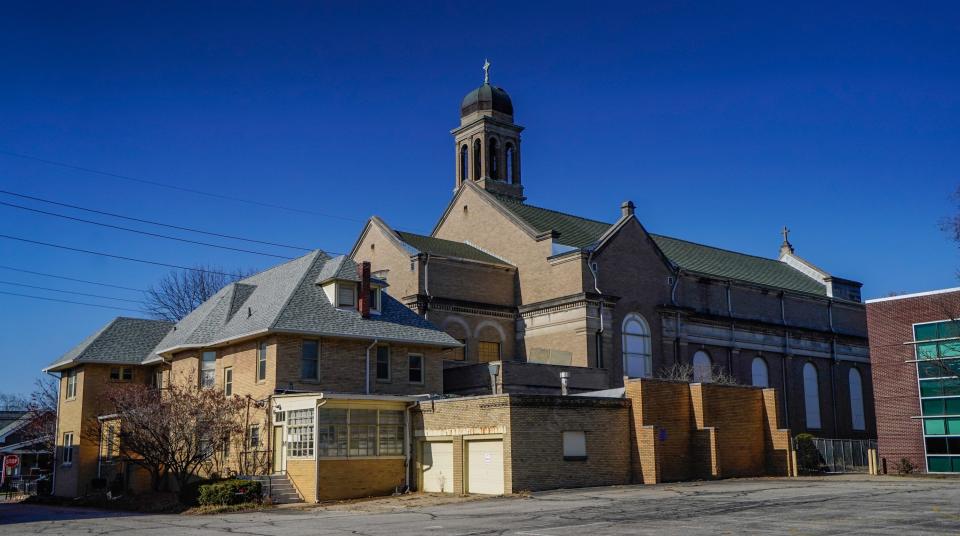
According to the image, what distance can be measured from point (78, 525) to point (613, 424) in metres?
18.9

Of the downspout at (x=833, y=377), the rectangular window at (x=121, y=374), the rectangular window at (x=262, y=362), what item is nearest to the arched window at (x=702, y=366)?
the downspout at (x=833, y=377)

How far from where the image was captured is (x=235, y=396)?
3788 cm

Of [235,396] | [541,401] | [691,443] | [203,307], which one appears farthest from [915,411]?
[203,307]

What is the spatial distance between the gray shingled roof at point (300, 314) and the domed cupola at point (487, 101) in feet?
76.8

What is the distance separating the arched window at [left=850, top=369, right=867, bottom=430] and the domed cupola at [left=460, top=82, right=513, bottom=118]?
31158 mm

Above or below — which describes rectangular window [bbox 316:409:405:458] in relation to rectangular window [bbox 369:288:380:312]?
below

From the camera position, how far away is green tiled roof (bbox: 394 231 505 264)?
167 ft

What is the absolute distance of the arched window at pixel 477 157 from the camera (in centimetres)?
6245

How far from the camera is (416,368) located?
1598 inches

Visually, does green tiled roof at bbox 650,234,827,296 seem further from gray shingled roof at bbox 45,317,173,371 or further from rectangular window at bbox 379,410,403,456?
gray shingled roof at bbox 45,317,173,371

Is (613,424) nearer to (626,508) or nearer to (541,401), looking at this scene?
(541,401)

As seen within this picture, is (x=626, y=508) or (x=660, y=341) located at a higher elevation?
(x=660, y=341)

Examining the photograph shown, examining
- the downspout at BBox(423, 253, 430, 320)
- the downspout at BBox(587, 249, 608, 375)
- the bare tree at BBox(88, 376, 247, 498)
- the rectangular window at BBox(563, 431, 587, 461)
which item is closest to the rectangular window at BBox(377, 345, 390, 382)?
the bare tree at BBox(88, 376, 247, 498)

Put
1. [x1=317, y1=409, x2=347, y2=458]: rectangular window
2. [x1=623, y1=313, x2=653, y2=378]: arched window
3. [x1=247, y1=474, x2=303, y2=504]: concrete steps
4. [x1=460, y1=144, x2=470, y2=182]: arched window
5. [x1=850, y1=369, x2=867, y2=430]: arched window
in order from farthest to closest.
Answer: [x1=850, y1=369, x2=867, y2=430]: arched window, [x1=460, y1=144, x2=470, y2=182]: arched window, [x1=623, y1=313, x2=653, y2=378]: arched window, [x1=317, y1=409, x2=347, y2=458]: rectangular window, [x1=247, y1=474, x2=303, y2=504]: concrete steps
